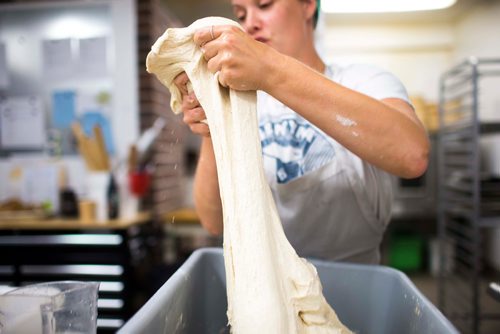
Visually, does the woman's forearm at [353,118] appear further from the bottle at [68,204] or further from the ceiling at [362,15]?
the ceiling at [362,15]

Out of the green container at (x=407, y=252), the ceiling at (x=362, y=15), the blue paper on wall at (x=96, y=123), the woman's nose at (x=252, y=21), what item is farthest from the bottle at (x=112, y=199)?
the green container at (x=407, y=252)

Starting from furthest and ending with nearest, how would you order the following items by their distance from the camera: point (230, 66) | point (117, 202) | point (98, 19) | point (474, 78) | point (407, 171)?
point (98, 19) → point (117, 202) → point (474, 78) → point (407, 171) → point (230, 66)

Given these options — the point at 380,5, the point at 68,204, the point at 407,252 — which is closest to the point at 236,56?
the point at 68,204

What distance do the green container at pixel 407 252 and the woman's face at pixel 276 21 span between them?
10.9 ft

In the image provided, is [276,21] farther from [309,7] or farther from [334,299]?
[334,299]

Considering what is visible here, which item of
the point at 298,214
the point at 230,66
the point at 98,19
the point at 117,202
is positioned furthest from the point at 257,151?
the point at 98,19

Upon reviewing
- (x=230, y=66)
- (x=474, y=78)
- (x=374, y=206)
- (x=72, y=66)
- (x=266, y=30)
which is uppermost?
(x=72, y=66)

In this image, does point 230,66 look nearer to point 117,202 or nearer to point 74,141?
point 117,202

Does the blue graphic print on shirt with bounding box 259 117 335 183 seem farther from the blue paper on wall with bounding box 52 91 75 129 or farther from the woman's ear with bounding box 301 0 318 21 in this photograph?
the blue paper on wall with bounding box 52 91 75 129

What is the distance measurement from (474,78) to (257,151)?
2116mm

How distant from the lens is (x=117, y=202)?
2.34 metres

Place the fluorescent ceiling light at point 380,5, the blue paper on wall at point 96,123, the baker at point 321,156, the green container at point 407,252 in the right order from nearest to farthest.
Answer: the baker at point 321,156, the blue paper on wall at point 96,123, the fluorescent ceiling light at point 380,5, the green container at point 407,252

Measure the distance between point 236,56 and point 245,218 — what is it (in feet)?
0.76

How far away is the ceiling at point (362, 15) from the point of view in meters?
3.20
